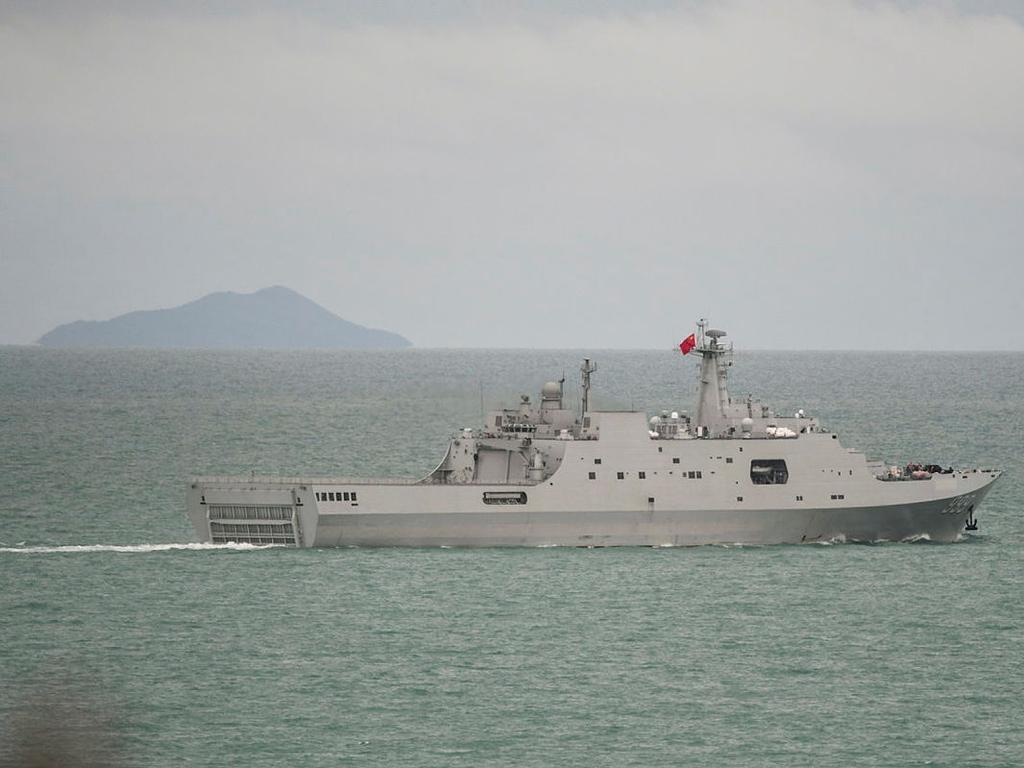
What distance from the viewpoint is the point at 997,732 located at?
33.5 meters

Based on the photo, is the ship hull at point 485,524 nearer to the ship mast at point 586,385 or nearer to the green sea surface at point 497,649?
the green sea surface at point 497,649

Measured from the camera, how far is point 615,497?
49.7 m

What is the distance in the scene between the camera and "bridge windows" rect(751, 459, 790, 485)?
50.8 m

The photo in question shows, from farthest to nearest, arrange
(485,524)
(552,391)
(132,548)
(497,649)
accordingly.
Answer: (552,391) < (132,548) < (485,524) < (497,649)

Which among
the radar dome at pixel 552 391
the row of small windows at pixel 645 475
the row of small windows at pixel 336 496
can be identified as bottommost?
the row of small windows at pixel 336 496

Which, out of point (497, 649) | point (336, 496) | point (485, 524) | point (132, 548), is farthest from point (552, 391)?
point (497, 649)

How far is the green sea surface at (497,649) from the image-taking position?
32.6m

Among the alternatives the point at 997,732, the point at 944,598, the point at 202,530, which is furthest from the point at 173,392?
the point at 997,732

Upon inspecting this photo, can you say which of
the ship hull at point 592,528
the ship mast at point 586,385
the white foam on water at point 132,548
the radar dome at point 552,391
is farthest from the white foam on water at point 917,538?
the white foam on water at point 132,548

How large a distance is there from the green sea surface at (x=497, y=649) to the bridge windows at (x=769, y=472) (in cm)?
201

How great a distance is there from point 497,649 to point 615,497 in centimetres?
1163

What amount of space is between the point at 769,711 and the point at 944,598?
11272mm

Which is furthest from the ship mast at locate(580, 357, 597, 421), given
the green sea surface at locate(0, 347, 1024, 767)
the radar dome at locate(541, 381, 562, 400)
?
the radar dome at locate(541, 381, 562, 400)

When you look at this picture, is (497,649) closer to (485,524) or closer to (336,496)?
(485,524)
